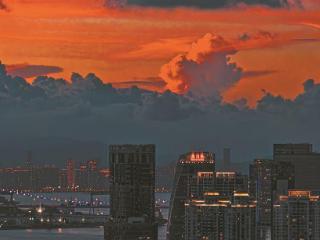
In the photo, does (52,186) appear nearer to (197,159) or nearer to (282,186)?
(197,159)

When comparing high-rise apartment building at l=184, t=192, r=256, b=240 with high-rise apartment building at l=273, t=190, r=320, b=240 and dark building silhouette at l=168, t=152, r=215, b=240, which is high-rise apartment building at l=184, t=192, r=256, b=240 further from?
dark building silhouette at l=168, t=152, r=215, b=240

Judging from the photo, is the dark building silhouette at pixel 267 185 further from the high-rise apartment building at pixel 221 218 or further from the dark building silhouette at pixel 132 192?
the dark building silhouette at pixel 132 192

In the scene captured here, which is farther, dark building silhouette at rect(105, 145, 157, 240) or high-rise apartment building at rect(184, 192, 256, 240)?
dark building silhouette at rect(105, 145, 157, 240)

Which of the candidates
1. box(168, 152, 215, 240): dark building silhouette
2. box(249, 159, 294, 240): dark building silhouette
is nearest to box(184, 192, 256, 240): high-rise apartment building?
box(249, 159, 294, 240): dark building silhouette

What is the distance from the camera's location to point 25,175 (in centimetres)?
17012

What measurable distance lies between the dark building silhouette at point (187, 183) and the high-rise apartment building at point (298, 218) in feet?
22.6

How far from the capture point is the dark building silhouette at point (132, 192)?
252 feet

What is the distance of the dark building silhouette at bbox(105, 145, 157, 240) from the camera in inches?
3019

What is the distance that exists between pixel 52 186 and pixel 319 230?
109m

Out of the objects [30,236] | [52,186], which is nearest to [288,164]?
Result: [30,236]

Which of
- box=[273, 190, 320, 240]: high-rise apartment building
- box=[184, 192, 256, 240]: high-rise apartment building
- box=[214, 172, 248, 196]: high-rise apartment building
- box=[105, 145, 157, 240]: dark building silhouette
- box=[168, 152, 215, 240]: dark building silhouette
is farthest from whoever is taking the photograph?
box=[105, 145, 157, 240]: dark building silhouette

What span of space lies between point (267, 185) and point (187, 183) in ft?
23.3

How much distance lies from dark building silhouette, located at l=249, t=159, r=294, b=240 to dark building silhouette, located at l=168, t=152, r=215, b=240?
220 cm

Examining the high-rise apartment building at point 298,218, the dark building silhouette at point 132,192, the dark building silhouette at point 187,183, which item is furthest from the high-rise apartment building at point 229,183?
the dark building silhouette at point 132,192
